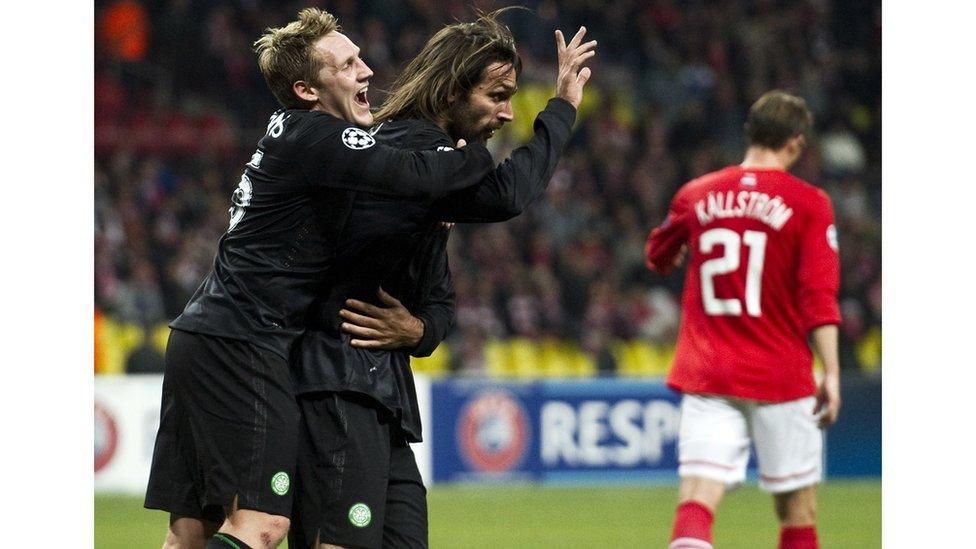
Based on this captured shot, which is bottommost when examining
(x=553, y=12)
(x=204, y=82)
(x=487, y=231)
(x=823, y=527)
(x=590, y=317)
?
(x=823, y=527)

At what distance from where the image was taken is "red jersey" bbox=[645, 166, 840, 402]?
558cm

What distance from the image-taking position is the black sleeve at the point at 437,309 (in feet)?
13.7

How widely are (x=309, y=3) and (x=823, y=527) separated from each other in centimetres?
1053

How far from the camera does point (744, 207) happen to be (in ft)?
18.6

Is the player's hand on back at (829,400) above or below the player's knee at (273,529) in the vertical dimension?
above

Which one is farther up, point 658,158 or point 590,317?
point 658,158

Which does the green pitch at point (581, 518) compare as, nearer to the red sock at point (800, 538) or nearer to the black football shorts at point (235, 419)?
the red sock at point (800, 538)

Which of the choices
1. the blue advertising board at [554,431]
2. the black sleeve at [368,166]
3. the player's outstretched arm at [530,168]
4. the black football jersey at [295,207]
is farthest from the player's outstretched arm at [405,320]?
the blue advertising board at [554,431]

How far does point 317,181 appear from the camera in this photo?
12.5ft

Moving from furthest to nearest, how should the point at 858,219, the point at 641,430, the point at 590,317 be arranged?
the point at 858,219 → the point at 590,317 → the point at 641,430

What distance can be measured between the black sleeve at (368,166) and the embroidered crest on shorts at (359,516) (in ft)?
2.83

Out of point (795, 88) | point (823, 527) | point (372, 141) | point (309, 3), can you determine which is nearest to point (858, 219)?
point (795, 88)

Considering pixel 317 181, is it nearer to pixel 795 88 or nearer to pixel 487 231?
pixel 487 231

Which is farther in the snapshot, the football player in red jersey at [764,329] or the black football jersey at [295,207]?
the football player in red jersey at [764,329]
